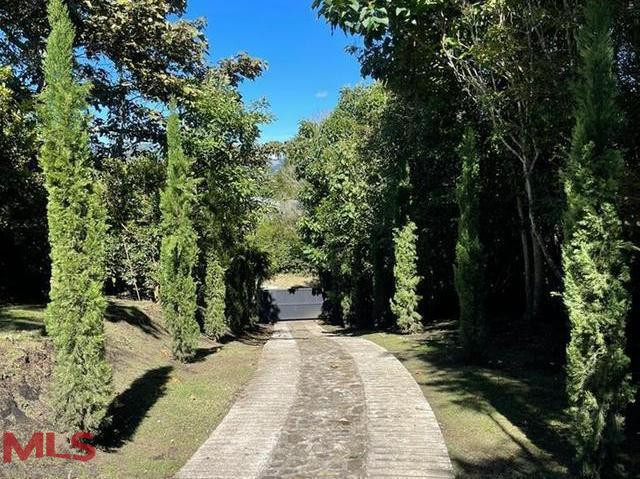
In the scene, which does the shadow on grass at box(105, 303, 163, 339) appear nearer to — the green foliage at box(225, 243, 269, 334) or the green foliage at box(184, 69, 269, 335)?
the green foliage at box(184, 69, 269, 335)

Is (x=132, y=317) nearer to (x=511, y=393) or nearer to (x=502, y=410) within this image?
(x=511, y=393)

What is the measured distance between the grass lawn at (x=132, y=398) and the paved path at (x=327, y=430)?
0.36 m

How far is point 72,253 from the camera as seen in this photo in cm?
562

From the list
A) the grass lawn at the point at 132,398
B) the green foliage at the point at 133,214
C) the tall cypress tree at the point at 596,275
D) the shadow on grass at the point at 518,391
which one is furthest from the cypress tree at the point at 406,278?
the tall cypress tree at the point at 596,275

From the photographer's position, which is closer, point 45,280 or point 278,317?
point 45,280

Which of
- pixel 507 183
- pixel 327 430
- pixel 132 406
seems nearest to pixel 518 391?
pixel 327 430

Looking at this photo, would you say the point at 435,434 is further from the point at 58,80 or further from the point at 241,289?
the point at 241,289

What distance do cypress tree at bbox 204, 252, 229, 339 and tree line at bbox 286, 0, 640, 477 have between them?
5153mm

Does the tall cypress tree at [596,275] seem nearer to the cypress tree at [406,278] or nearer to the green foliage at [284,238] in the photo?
the cypress tree at [406,278]

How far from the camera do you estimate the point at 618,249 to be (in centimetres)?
495

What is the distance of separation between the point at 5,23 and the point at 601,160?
12395 mm

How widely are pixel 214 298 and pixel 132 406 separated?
8.13 meters

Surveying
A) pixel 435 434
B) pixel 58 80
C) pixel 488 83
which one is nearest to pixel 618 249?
pixel 435 434

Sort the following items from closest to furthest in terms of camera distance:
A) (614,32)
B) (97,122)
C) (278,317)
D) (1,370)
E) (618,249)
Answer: (618,249), (1,370), (614,32), (97,122), (278,317)
